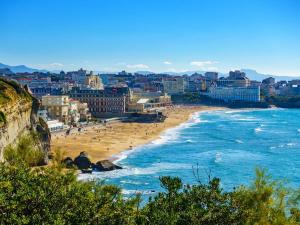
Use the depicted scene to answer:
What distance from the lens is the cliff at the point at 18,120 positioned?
57.1 metres

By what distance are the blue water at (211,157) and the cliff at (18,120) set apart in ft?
33.0

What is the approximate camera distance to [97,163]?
67.8 meters

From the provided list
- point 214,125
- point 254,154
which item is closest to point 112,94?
point 214,125

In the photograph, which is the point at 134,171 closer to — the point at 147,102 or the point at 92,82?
the point at 147,102

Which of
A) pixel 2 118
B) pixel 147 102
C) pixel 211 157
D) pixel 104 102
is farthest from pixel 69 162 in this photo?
pixel 147 102

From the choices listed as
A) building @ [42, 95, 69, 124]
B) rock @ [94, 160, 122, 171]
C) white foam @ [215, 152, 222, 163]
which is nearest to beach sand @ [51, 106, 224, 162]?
rock @ [94, 160, 122, 171]

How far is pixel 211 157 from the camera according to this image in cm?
7825

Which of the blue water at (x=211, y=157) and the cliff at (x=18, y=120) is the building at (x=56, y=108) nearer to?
the blue water at (x=211, y=157)

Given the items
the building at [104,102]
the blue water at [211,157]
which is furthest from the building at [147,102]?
the blue water at [211,157]

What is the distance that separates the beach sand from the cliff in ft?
14.0

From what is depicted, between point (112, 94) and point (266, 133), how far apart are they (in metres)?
46.0

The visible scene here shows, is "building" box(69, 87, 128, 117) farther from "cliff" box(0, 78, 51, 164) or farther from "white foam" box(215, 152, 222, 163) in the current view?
"cliff" box(0, 78, 51, 164)

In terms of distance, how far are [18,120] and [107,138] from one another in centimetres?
3484

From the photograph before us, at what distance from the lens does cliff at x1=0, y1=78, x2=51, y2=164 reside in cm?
5713
